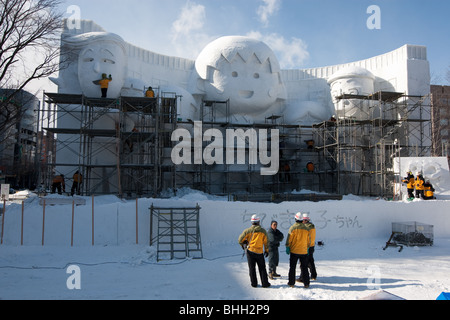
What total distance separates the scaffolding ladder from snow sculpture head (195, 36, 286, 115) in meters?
11.1

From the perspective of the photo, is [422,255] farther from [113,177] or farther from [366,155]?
[113,177]

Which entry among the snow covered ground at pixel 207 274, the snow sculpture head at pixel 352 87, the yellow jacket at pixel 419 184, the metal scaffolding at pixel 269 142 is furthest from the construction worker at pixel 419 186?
the snow sculpture head at pixel 352 87

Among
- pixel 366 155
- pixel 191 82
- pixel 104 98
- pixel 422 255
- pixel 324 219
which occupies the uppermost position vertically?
pixel 191 82

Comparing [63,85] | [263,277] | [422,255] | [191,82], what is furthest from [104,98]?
[422,255]

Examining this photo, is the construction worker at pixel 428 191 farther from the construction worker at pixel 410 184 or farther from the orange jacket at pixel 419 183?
the construction worker at pixel 410 184

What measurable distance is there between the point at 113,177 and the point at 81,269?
9.43m

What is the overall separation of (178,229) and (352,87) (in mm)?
14585

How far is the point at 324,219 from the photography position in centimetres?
1131

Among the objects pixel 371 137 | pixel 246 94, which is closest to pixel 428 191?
pixel 371 137

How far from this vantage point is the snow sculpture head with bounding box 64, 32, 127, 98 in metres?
16.0

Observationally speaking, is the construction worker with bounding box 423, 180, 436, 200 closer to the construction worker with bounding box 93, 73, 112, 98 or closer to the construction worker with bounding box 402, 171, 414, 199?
the construction worker with bounding box 402, 171, 414, 199

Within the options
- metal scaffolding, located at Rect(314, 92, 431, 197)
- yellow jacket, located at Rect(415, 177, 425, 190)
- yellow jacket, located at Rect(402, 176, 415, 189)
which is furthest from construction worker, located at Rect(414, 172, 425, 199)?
metal scaffolding, located at Rect(314, 92, 431, 197)
